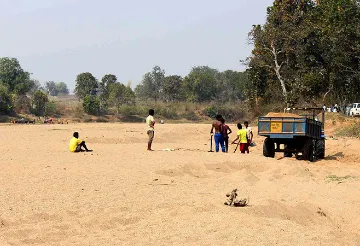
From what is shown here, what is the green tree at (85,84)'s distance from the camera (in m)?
73.7

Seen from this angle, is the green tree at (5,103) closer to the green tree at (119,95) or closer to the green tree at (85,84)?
the green tree at (119,95)

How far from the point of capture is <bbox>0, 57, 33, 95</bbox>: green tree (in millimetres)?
68688

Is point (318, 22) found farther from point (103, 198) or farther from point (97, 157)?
point (103, 198)

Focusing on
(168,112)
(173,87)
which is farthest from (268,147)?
(173,87)

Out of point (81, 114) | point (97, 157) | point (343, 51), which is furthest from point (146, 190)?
point (81, 114)

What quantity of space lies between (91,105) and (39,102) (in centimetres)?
568

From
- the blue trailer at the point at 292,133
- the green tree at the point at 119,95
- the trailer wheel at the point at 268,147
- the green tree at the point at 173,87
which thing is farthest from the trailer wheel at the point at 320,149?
the green tree at the point at 173,87

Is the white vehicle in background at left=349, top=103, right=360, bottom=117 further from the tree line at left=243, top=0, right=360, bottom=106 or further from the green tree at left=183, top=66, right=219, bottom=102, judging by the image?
the green tree at left=183, top=66, right=219, bottom=102

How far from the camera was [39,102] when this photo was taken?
58656 mm

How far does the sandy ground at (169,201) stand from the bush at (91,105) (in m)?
44.7

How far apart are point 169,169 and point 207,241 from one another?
244 inches

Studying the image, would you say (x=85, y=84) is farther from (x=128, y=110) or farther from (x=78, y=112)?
(x=78, y=112)

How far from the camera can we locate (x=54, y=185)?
35.6 feet

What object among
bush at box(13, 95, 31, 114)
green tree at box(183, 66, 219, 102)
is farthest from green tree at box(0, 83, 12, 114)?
green tree at box(183, 66, 219, 102)
